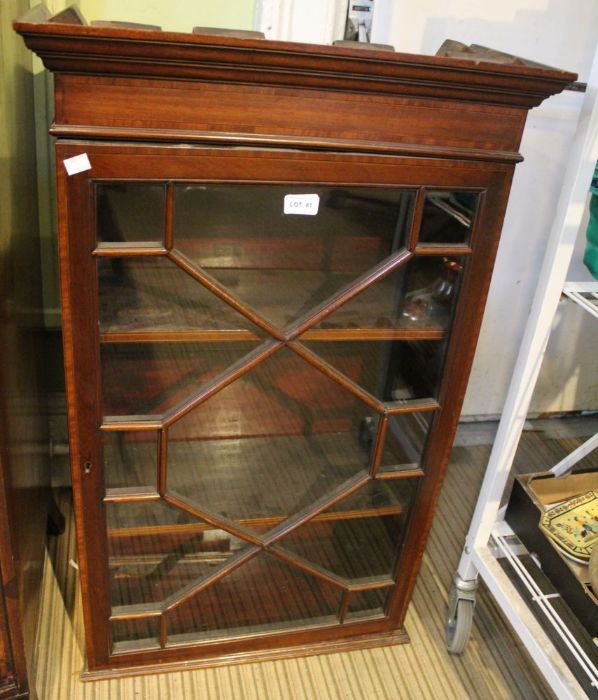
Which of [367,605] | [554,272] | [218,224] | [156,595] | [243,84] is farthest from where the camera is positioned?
[367,605]

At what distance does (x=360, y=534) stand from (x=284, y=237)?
0.58 meters

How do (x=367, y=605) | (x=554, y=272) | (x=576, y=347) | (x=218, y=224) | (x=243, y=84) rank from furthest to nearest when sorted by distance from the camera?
(x=576, y=347) < (x=367, y=605) < (x=554, y=272) < (x=218, y=224) < (x=243, y=84)

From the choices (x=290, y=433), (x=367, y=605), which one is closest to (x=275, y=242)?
(x=290, y=433)

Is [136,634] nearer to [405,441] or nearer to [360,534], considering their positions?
[360,534]

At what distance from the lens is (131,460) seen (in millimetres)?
1091

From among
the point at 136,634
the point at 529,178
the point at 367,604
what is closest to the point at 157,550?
the point at 136,634

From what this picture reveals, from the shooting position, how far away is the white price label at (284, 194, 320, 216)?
3.10ft

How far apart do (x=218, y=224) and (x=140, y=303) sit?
0.15 m

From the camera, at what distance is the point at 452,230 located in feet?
3.32

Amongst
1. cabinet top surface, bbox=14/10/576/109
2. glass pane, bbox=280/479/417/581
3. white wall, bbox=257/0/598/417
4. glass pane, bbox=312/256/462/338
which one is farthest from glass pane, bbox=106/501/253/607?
white wall, bbox=257/0/598/417

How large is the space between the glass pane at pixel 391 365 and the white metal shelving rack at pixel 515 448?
17 centimetres

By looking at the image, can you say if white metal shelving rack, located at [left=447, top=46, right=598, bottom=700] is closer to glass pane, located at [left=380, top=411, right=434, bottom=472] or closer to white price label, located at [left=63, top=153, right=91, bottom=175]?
glass pane, located at [left=380, top=411, right=434, bottom=472]

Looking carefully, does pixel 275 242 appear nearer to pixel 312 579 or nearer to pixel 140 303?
pixel 140 303

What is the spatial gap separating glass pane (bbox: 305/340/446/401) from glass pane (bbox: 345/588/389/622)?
0.44m
